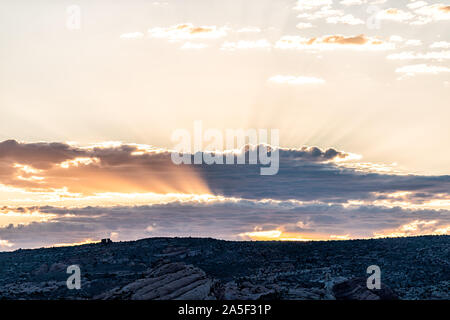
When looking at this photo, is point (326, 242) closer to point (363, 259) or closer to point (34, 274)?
point (363, 259)

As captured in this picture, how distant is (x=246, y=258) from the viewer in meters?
119

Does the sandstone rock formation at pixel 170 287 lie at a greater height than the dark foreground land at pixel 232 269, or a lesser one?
greater

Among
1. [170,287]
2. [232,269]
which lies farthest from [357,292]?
[232,269]

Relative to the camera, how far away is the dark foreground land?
6750cm

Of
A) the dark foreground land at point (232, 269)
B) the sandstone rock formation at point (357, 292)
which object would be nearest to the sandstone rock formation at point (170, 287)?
the dark foreground land at point (232, 269)

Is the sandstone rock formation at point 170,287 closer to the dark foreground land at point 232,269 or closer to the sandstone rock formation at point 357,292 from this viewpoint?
the dark foreground land at point 232,269

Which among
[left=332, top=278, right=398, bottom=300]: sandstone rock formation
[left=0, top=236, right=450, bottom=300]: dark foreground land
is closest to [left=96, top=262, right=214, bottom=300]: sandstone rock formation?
[left=0, top=236, right=450, bottom=300]: dark foreground land

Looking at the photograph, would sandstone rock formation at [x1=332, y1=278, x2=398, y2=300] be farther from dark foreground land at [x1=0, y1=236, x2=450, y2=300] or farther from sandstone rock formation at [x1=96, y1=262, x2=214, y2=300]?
sandstone rock formation at [x1=96, y1=262, x2=214, y2=300]

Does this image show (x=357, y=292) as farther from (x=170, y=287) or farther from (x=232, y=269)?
(x=232, y=269)

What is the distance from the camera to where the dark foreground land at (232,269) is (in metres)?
67.5

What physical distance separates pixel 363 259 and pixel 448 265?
49.7 ft
